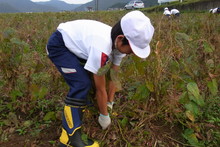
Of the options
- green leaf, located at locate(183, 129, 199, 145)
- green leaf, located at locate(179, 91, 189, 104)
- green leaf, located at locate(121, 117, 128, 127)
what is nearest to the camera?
green leaf, located at locate(179, 91, 189, 104)

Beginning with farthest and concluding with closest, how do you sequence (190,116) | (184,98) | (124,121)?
(124,121) → (190,116) → (184,98)

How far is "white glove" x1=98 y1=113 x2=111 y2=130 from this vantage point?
1.54m

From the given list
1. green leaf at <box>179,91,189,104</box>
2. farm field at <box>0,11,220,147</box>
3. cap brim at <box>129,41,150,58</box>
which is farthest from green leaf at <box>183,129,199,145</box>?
cap brim at <box>129,41,150,58</box>

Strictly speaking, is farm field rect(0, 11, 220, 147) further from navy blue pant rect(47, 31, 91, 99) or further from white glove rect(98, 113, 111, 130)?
navy blue pant rect(47, 31, 91, 99)

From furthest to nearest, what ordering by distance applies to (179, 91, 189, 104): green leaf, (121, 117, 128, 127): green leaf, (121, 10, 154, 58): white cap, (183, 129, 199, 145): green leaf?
(121, 117, 128, 127): green leaf → (183, 129, 199, 145): green leaf → (179, 91, 189, 104): green leaf → (121, 10, 154, 58): white cap

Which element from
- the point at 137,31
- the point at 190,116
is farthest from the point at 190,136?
the point at 137,31

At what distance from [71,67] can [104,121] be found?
454 millimetres

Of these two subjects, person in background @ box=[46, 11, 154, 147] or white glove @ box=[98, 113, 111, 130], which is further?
white glove @ box=[98, 113, 111, 130]

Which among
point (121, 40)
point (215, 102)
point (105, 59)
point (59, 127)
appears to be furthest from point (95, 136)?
point (215, 102)

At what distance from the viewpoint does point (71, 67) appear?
143 cm

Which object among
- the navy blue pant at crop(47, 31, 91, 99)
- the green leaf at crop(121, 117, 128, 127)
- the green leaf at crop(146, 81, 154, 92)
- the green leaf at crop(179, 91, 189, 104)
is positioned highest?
the navy blue pant at crop(47, 31, 91, 99)

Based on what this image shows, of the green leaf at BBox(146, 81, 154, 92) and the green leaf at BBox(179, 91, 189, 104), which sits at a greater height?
the green leaf at BBox(146, 81, 154, 92)

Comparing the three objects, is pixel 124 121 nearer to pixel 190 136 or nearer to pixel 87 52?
pixel 190 136

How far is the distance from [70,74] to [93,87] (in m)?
0.19
